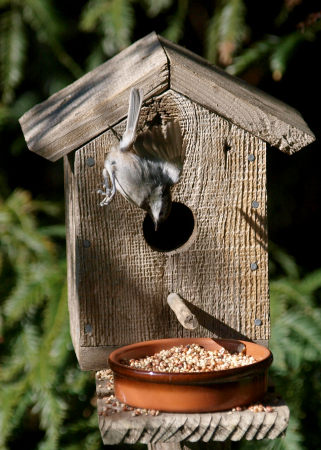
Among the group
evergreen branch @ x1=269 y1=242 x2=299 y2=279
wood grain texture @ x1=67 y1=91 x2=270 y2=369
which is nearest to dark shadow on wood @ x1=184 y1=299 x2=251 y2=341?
wood grain texture @ x1=67 y1=91 x2=270 y2=369

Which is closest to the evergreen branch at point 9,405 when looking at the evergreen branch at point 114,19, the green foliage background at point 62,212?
the green foliage background at point 62,212

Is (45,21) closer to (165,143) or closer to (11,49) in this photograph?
(11,49)

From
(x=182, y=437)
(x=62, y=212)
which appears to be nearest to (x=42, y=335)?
(x=62, y=212)

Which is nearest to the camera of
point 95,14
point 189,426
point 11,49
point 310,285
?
point 189,426

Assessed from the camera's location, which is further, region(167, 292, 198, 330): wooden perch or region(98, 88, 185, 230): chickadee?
region(98, 88, 185, 230): chickadee

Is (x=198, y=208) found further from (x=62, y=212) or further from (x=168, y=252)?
(x=62, y=212)

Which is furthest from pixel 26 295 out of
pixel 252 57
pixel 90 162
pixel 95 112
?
pixel 252 57

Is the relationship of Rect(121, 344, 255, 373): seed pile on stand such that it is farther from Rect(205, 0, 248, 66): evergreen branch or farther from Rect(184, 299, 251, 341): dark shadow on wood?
Rect(205, 0, 248, 66): evergreen branch

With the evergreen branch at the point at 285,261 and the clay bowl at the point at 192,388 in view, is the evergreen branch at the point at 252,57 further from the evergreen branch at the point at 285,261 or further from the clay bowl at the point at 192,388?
the clay bowl at the point at 192,388
